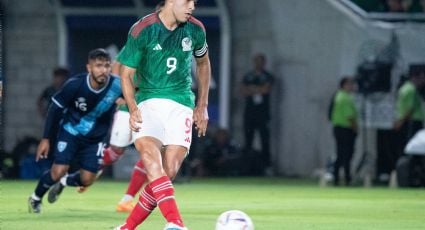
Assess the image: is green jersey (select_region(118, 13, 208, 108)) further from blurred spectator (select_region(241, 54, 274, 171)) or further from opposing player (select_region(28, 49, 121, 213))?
blurred spectator (select_region(241, 54, 274, 171))

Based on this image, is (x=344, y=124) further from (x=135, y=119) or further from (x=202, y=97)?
(x=135, y=119)

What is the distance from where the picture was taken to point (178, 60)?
12172 millimetres

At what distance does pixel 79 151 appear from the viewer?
53.9 ft

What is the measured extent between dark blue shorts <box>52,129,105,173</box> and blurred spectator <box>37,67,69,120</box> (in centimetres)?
982

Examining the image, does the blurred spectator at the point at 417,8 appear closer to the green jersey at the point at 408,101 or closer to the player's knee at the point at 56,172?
the green jersey at the point at 408,101

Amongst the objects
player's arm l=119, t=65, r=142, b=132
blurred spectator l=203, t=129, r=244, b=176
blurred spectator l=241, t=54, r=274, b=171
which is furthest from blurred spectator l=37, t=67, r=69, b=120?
player's arm l=119, t=65, r=142, b=132

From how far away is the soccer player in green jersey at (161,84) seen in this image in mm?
11859

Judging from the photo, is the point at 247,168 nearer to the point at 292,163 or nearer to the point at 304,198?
the point at 292,163

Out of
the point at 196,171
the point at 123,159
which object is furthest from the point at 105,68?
the point at 196,171

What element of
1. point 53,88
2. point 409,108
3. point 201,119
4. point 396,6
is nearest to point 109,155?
point 201,119

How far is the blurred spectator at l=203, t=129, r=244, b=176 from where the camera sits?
91.0 ft

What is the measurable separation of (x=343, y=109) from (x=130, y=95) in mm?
13865

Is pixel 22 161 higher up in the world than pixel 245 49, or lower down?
lower down

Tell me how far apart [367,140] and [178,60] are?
15086 mm
